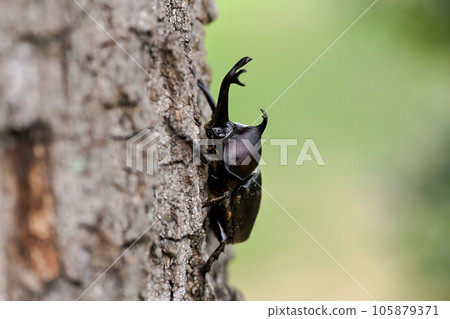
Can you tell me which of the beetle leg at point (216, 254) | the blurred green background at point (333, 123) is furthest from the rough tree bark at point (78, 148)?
the blurred green background at point (333, 123)

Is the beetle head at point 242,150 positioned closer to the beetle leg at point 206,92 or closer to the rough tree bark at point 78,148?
the beetle leg at point 206,92

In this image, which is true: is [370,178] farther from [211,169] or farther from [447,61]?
[211,169]

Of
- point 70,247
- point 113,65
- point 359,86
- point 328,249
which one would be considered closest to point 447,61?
point 359,86

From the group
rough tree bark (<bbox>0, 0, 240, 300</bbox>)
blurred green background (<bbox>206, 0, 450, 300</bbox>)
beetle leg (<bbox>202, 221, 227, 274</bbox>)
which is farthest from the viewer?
blurred green background (<bbox>206, 0, 450, 300</bbox>)

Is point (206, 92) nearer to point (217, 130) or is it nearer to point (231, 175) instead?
point (217, 130)

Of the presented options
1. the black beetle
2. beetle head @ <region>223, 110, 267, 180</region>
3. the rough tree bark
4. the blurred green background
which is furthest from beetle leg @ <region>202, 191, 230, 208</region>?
the blurred green background

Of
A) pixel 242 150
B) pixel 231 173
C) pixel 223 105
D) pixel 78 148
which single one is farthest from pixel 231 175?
pixel 78 148

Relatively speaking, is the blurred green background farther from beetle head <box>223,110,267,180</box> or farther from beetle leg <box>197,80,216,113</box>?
beetle leg <box>197,80,216,113</box>
